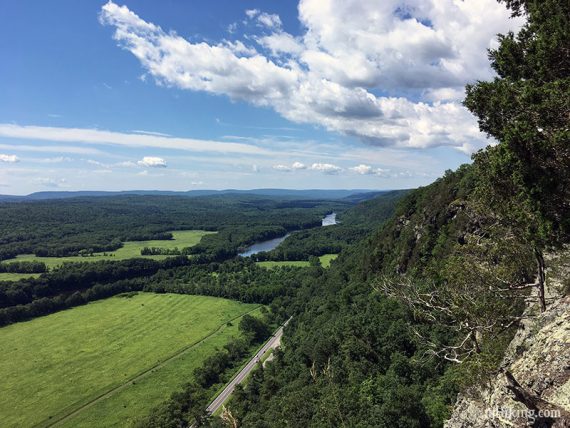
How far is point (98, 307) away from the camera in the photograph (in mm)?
149500

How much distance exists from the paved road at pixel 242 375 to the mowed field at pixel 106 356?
1270 cm

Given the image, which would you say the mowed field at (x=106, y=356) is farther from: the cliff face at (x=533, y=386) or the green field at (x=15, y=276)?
the cliff face at (x=533, y=386)

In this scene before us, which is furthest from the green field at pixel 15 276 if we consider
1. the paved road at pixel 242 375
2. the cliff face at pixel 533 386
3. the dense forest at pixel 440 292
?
the cliff face at pixel 533 386

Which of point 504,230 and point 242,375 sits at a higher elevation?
point 504,230

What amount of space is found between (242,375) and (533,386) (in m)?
82.2

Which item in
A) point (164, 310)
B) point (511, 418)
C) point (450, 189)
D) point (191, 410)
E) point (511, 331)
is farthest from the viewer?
point (164, 310)

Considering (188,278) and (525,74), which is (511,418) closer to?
(525,74)

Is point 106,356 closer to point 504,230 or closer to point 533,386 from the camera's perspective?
point 504,230

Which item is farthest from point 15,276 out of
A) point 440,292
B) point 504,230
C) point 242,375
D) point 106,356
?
point 504,230

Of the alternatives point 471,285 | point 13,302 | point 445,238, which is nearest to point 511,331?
point 471,285

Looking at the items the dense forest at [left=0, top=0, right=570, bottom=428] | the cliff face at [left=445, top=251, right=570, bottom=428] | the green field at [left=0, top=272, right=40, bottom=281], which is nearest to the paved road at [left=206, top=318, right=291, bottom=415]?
the dense forest at [left=0, top=0, right=570, bottom=428]

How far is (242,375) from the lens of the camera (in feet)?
280

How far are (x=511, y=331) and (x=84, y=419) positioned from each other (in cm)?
8323

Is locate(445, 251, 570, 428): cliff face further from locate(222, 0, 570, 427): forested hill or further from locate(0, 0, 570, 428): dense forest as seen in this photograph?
locate(0, 0, 570, 428): dense forest
